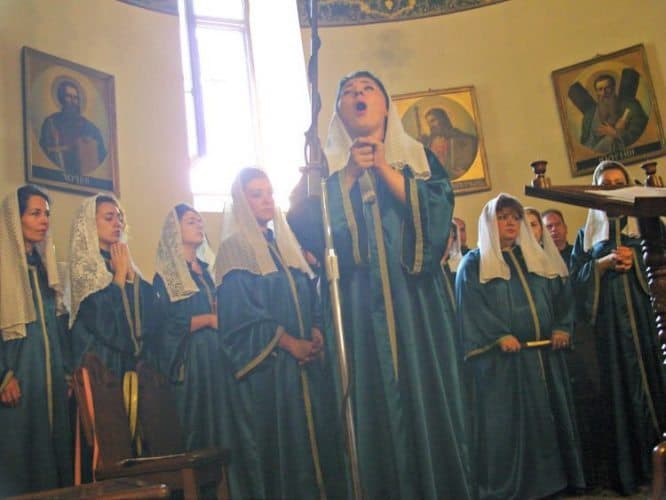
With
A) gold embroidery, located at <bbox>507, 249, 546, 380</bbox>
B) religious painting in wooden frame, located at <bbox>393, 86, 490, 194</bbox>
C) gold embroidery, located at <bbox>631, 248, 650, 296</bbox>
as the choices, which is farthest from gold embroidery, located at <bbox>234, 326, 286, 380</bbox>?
religious painting in wooden frame, located at <bbox>393, 86, 490, 194</bbox>

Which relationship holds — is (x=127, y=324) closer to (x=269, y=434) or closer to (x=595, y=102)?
(x=269, y=434)

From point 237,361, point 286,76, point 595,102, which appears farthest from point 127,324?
point 595,102

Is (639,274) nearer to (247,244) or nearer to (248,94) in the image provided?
(247,244)

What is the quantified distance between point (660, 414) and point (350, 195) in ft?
8.08

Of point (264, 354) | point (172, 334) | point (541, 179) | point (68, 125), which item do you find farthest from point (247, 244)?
point (68, 125)

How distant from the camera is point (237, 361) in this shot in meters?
4.05

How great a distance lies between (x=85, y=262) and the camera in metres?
4.75

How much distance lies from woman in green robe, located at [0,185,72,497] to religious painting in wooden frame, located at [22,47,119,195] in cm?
158

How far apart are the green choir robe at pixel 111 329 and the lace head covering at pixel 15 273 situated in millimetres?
288

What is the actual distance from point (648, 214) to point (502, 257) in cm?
209

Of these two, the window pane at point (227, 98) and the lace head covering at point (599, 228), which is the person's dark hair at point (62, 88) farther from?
the lace head covering at point (599, 228)

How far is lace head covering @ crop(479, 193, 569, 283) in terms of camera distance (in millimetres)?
4754

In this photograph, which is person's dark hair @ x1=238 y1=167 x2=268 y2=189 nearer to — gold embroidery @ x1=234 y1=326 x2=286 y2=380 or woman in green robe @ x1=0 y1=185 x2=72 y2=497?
gold embroidery @ x1=234 y1=326 x2=286 y2=380

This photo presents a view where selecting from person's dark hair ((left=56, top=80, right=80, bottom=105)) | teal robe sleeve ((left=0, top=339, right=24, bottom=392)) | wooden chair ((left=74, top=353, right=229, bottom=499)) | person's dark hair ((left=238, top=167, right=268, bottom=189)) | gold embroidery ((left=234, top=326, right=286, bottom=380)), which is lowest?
wooden chair ((left=74, top=353, right=229, bottom=499))
